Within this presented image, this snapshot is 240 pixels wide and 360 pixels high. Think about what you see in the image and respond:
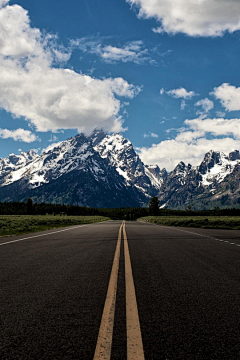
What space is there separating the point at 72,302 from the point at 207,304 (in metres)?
2.31

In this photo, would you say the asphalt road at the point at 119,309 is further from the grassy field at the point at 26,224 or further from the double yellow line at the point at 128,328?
the grassy field at the point at 26,224

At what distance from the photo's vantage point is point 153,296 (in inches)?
230

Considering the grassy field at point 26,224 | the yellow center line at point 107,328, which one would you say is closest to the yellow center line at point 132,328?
the yellow center line at point 107,328

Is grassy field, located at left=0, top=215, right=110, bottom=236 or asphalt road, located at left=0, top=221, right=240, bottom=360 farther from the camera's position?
grassy field, located at left=0, top=215, right=110, bottom=236

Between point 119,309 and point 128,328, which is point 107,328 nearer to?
point 128,328

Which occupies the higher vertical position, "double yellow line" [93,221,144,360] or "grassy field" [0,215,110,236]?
"grassy field" [0,215,110,236]

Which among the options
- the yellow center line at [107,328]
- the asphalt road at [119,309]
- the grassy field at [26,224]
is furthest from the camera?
the grassy field at [26,224]

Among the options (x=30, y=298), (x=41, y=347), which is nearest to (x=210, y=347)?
(x=41, y=347)

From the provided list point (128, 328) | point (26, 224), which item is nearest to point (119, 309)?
point (128, 328)

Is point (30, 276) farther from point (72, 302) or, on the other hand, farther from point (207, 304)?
point (207, 304)

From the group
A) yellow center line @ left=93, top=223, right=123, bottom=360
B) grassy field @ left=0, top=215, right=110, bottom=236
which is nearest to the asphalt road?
yellow center line @ left=93, top=223, right=123, bottom=360

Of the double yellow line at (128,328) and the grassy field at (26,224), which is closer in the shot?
the double yellow line at (128,328)

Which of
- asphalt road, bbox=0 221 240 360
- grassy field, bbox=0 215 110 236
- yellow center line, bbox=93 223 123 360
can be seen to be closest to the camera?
yellow center line, bbox=93 223 123 360

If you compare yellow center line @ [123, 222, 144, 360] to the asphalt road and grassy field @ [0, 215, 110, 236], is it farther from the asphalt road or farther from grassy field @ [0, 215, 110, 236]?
grassy field @ [0, 215, 110, 236]
